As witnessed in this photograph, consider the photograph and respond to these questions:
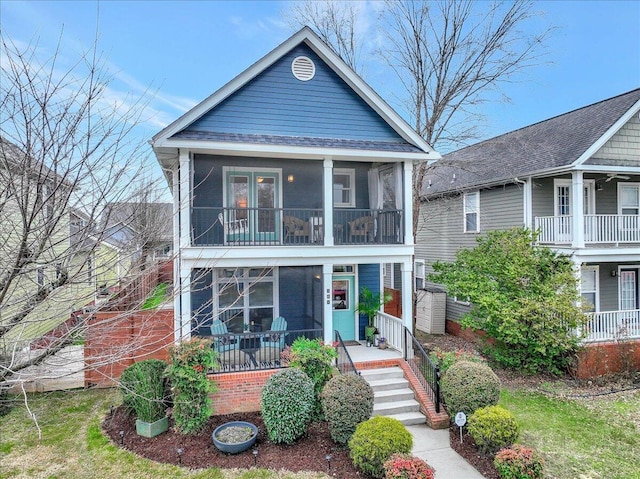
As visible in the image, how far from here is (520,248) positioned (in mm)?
12375

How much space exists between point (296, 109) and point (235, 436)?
8.85m

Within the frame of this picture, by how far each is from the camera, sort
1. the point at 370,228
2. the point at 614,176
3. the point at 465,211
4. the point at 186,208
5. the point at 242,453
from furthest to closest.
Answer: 1. the point at 465,211
2. the point at 614,176
3. the point at 370,228
4. the point at 186,208
5. the point at 242,453

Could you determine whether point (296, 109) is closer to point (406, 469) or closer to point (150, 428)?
point (150, 428)

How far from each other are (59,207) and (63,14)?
3.44 m

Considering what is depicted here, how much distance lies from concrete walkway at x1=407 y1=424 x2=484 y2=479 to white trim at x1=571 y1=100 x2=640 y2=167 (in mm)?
10314

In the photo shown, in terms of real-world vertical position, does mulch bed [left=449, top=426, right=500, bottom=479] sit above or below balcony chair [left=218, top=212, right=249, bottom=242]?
below

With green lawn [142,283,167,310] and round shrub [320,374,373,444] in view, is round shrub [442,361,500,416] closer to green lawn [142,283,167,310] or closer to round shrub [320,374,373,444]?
round shrub [320,374,373,444]

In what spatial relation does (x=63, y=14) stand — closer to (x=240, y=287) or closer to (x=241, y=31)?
(x=240, y=287)

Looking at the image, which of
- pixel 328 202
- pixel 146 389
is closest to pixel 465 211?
pixel 328 202

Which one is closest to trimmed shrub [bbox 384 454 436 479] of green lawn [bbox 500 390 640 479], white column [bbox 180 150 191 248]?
green lawn [bbox 500 390 640 479]

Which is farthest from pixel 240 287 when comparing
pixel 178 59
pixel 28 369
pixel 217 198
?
pixel 28 369

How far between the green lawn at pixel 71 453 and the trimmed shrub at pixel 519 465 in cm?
312

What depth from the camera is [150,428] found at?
26.8 feet

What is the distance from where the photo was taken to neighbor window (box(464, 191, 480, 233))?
57.3ft
